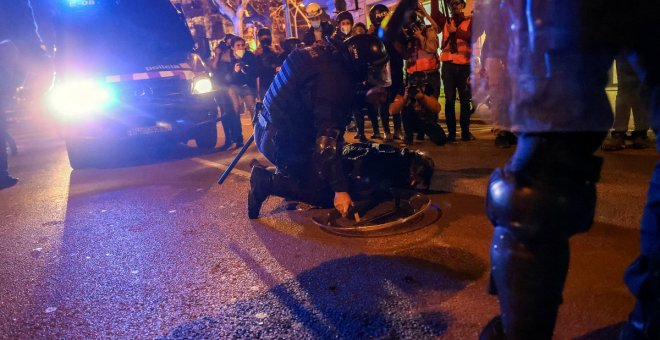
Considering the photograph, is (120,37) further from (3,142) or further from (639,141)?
(639,141)

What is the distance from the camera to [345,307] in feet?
7.10

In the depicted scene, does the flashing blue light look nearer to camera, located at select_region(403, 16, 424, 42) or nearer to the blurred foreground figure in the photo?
camera, located at select_region(403, 16, 424, 42)

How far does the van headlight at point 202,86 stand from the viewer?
7.19m

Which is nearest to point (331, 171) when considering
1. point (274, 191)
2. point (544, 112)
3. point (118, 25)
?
point (274, 191)

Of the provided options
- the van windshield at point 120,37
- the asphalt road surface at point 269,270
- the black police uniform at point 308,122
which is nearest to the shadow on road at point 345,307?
the asphalt road surface at point 269,270

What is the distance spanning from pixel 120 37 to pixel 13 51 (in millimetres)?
2007

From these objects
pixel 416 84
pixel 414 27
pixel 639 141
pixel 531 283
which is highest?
pixel 414 27

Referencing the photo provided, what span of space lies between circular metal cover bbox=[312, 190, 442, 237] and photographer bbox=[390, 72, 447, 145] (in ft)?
8.87

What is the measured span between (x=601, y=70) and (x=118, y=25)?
7.95 metres

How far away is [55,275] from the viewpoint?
2.92m

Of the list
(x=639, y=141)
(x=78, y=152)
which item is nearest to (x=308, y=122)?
(x=639, y=141)

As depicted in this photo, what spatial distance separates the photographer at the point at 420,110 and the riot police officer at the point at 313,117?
2.93 metres

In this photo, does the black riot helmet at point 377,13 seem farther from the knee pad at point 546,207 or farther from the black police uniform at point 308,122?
the knee pad at point 546,207

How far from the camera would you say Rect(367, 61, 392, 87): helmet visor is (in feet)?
9.51
